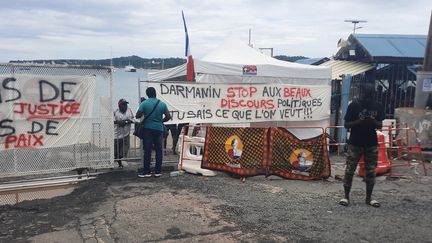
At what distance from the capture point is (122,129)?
9.66 metres

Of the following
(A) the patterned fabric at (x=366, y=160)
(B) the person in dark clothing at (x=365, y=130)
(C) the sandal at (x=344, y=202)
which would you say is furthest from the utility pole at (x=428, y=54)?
(C) the sandal at (x=344, y=202)

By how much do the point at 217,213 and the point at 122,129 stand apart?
4334 mm

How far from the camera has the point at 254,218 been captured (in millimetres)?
5945

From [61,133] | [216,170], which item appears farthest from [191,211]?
[61,133]

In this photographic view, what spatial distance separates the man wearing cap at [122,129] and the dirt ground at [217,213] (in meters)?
1.29

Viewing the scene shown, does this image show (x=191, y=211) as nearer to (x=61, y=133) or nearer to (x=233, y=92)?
(x=61, y=133)

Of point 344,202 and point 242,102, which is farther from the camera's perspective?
point 242,102

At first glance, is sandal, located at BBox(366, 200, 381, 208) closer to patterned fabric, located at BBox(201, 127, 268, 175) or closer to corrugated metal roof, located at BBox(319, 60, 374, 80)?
patterned fabric, located at BBox(201, 127, 268, 175)

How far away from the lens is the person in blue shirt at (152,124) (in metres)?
8.23

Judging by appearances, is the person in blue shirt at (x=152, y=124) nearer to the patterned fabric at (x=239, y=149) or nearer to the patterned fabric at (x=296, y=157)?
the patterned fabric at (x=239, y=149)

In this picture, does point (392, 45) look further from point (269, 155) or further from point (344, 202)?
point (344, 202)

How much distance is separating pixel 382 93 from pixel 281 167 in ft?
30.0

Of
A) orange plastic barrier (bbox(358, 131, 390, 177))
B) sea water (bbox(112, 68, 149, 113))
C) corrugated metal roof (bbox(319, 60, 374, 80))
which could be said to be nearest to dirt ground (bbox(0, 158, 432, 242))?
orange plastic barrier (bbox(358, 131, 390, 177))

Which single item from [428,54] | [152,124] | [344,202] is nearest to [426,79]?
[428,54]
